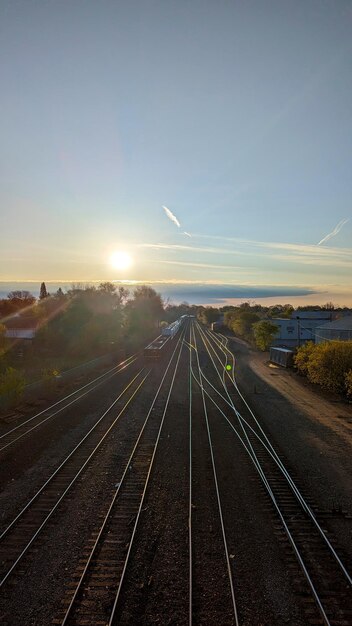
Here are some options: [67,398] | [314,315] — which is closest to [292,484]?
[67,398]

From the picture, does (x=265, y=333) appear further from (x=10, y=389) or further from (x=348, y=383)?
(x=10, y=389)

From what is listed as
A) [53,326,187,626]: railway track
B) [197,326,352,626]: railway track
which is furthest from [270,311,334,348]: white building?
[53,326,187,626]: railway track

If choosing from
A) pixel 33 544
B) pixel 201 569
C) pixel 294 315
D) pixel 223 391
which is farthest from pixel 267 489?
pixel 294 315

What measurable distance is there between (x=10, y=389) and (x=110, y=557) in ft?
55.1

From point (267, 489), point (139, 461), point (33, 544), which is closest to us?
point (33, 544)

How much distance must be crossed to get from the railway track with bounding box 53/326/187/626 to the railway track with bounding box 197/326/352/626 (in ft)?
12.9

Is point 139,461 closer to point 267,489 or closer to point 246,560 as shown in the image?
point 267,489

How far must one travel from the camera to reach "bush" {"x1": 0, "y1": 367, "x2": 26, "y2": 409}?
23.2 meters

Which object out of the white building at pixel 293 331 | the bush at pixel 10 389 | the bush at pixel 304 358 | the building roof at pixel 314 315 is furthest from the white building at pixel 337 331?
the building roof at pixel 314 315

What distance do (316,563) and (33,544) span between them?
693cm

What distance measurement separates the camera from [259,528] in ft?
34.6

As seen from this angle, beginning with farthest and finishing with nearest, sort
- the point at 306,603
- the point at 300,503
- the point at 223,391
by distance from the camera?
the point at 223,391 < the point at 300,503 < the point at 306,603

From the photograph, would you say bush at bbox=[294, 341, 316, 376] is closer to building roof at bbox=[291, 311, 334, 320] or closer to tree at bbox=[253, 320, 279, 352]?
tree at bbox=[253, 320, 279, 352]

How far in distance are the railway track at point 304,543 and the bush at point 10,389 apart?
13626 mm
